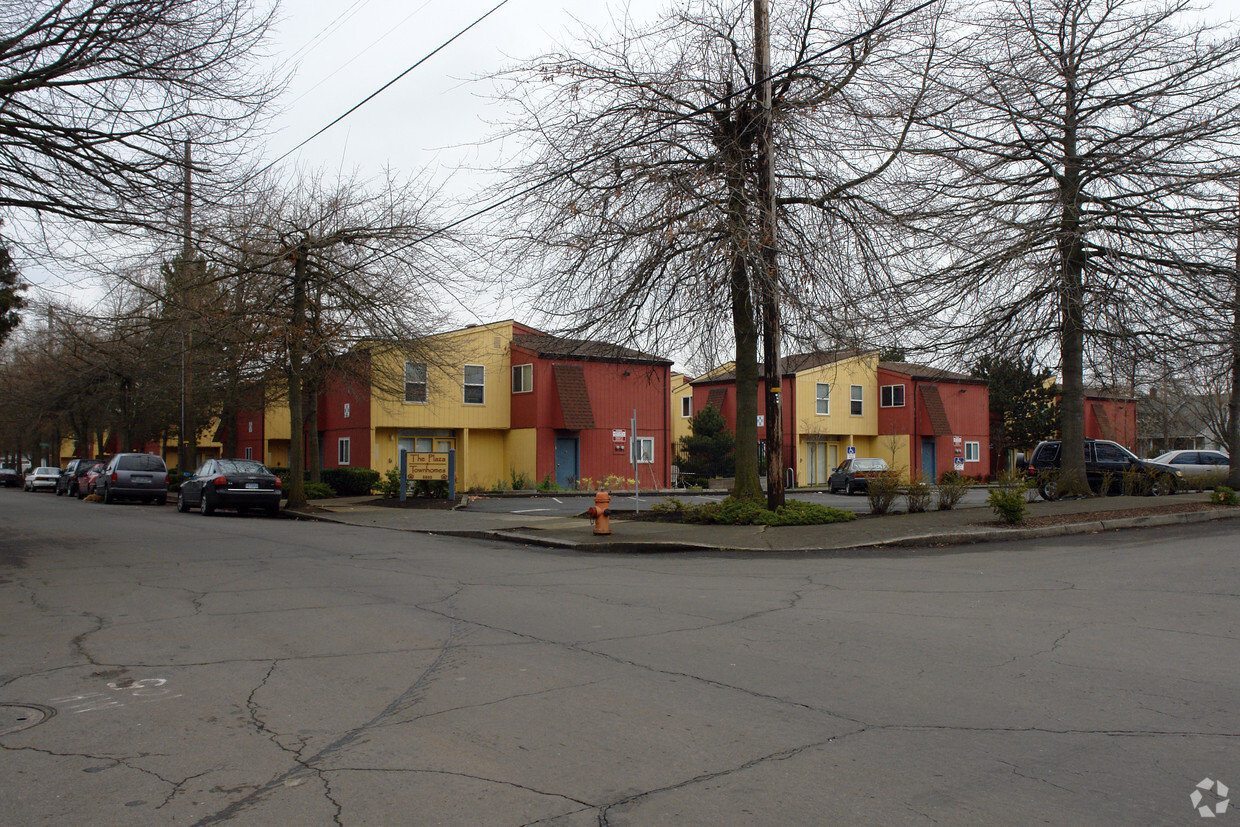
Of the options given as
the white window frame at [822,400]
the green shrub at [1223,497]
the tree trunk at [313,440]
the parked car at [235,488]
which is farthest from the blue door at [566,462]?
the green shrub at [1223,497]

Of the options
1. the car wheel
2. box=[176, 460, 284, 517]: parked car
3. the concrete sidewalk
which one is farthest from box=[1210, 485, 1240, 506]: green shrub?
box=[176, 460, 284, 517]: parked car

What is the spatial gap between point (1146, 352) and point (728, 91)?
35.4ft

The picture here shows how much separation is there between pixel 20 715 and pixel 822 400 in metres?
42.8

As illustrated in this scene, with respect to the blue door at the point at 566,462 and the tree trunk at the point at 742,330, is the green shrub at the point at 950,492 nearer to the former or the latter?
the tree trunk at the point at 742,330

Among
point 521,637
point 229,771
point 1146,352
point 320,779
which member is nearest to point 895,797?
point 320,779

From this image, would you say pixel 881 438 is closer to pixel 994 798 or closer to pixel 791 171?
pixel 791 171

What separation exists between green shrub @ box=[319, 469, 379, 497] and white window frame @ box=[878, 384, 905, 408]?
27.6 metres

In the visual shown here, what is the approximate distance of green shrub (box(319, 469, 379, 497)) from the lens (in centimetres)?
3161

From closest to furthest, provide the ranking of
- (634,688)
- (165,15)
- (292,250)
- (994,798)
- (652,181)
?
(994,798), (634,688), (165,15), (652,181), (292,250)

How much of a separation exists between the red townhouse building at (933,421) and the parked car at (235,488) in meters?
31.4

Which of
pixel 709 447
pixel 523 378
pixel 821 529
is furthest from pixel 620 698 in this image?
pixel 709 447

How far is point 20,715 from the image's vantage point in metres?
5.55

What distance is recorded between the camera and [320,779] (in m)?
4.47

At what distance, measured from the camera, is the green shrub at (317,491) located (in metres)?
29.1
